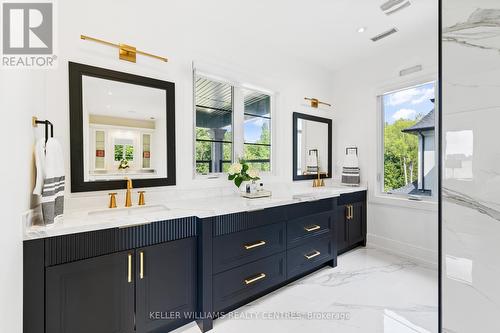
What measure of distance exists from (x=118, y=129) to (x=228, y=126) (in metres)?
1.16

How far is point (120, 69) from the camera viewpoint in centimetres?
196

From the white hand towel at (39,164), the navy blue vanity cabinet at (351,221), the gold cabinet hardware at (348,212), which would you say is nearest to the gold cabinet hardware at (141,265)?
the white hand towel at (39,164)

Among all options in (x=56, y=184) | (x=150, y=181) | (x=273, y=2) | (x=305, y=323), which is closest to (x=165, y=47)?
(x=273, y=2)

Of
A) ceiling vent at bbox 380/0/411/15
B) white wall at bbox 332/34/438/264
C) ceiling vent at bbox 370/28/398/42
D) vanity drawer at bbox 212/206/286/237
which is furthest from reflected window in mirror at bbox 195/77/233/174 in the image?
white wall at bbox 332/34/438/264

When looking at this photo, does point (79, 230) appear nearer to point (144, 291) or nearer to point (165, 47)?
point (144, 291)

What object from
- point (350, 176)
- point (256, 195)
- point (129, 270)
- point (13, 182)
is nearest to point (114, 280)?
point (129, 270)

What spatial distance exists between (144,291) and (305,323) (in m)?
1.24

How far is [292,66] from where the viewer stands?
3279 millimetres

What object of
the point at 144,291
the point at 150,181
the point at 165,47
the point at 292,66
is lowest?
the point at 144,291

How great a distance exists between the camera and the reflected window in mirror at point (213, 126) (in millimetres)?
2451

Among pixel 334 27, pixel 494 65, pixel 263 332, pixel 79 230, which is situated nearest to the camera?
pixel 494 65

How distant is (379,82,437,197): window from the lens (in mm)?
2895

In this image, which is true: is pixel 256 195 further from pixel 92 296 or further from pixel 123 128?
pixel 92 296

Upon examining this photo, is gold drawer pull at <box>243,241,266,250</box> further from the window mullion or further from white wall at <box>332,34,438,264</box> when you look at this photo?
white wall at <box>332,34,438,264</box>
